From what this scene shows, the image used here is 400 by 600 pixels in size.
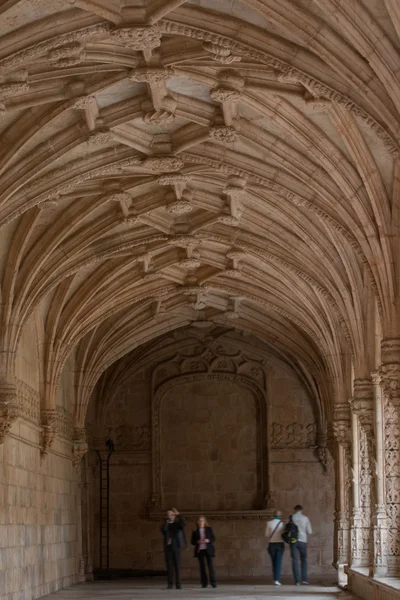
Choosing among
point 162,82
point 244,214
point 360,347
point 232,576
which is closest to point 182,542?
point 360,347

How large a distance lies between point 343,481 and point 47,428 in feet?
20.2

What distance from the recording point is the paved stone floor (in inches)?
708

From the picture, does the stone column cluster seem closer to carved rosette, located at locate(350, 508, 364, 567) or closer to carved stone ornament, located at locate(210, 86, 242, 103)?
carved rosette, located at locate(350, 508, 364, 567)

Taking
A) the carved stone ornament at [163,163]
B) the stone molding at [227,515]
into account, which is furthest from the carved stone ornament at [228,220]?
the stone molding at [227,515]

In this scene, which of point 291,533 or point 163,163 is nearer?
point 163,163

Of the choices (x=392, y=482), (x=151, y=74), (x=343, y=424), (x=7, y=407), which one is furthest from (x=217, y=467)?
(x=151, y=74)

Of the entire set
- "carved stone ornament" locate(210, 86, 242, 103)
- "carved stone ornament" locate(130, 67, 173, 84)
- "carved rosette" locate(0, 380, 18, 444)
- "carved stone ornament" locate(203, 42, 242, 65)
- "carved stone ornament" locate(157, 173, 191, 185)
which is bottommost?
"carved rosette" locate(0, 380, 18, 444)

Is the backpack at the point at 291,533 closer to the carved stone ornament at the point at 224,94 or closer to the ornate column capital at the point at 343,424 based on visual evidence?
the ornate column capital at the point at 343,424

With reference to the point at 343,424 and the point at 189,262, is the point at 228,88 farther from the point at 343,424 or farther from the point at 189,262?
the point at 343,424

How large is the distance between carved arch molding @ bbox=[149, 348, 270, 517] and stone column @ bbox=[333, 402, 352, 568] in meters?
5.13

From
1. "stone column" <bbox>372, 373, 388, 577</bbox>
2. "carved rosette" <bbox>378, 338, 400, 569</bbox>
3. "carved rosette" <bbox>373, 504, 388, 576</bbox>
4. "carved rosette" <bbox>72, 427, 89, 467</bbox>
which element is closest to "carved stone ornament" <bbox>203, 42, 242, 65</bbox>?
"carved rosette" <bbox>378, 338, 400, 569</bbox>

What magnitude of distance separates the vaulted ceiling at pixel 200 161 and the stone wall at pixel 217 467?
568cm

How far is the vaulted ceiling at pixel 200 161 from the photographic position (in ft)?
36.1

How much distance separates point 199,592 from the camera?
19531 millimetres
